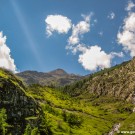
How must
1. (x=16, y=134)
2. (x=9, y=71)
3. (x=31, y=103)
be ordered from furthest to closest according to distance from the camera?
(x=9, y=71) < (x=31, y=103) < (x=16, y=134)

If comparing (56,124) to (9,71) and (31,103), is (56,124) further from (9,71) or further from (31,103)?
(31,103)

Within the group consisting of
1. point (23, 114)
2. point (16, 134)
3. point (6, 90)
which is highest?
point (6, 90)

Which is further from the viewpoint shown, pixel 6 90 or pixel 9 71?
pixel 9 71

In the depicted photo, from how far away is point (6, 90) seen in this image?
359 feet

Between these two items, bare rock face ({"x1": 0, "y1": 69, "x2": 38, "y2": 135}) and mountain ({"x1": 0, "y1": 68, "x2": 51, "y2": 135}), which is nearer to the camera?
mountain ({"x1": 0, "y1": 68, "x2": 51, "y2": 135})

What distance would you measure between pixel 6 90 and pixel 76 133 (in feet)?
322

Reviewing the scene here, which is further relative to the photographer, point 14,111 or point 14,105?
point 14,105

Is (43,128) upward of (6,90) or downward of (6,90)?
downward

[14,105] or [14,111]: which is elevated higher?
[14,105]

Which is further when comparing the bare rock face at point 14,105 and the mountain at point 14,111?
the bare rock face at point 14,105

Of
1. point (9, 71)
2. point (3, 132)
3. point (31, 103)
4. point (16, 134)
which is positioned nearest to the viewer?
point (3, 132)

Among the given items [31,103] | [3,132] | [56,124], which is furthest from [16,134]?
[56,124]

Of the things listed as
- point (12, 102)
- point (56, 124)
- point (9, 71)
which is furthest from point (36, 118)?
point (56, 124)

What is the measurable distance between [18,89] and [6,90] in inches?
288
